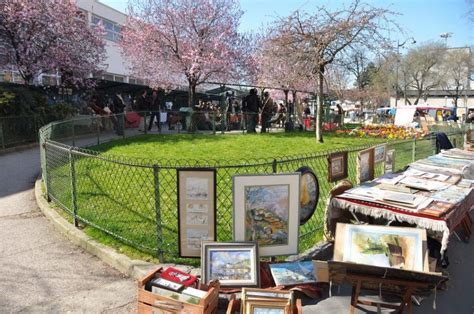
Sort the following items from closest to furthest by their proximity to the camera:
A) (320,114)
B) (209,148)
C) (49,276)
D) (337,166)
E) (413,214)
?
(413,214) → (49,276) → (337,166) → (209,148) → (320,114)

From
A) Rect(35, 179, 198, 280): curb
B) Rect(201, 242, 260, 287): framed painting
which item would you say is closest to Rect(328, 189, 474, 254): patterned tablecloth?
Rect(201, 242, 260, 287): framed painting

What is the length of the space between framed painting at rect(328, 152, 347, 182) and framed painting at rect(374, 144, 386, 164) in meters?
0.69

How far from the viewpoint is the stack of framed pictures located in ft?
9.75

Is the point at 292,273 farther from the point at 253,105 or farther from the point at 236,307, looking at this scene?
the point at 253,105

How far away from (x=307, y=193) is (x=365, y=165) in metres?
1.21

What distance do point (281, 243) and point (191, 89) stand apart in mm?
16681

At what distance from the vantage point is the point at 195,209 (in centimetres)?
398

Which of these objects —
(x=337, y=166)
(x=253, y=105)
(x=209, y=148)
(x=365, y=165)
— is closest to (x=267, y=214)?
(x=337, y=166)

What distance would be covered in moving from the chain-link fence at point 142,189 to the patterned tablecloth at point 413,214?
0.70 metres

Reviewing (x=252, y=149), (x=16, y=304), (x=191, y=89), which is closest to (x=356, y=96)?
(x=191, y=89)

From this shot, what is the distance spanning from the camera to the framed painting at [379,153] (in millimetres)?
5479

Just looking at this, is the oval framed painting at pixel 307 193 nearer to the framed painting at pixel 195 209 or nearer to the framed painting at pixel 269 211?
the framed painting at pixel 269 211

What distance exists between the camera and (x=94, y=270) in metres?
4.37

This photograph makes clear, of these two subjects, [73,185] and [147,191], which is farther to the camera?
[147,191]
